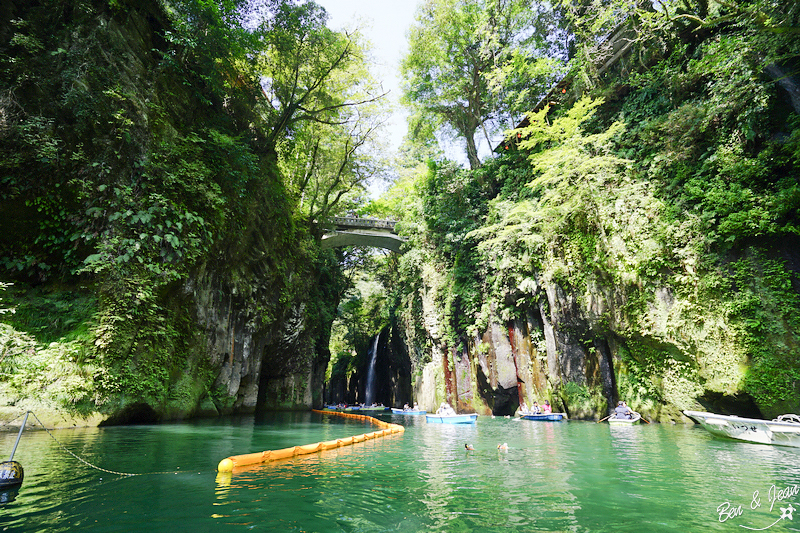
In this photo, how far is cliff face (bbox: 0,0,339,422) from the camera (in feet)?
31.9

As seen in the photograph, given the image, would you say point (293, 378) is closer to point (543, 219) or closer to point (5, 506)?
point (543, 219)

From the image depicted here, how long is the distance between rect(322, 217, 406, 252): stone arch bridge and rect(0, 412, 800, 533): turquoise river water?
2111cm

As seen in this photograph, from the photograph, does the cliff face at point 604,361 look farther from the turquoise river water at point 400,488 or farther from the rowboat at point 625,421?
the turquoise river water at point 400,488

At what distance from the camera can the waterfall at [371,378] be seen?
38397 mm

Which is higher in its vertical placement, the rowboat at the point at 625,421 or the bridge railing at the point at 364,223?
the bridge railing at the point at 364,223

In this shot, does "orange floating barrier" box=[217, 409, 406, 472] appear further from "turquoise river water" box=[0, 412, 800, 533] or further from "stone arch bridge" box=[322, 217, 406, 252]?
"stone arch bridge" box=[322, 217, 406, 252]

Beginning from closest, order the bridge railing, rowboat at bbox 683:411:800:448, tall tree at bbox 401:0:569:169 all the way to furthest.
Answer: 1. rowboat at bbox 683:411:800:448
2. tall tree at bbox 401:0:569:169
3. the bridge railing

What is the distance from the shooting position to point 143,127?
11.7m

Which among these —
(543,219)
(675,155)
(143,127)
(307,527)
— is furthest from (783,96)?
(143,127)

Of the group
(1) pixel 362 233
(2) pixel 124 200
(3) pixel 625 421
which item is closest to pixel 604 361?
(3) pixel 625 421

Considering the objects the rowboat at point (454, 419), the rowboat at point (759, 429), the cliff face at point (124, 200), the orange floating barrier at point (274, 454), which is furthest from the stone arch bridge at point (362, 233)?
the rowboat at point (759, 429)

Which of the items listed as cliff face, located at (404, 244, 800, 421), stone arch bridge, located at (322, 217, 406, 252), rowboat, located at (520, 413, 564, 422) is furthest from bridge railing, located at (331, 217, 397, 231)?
rowboat, located at (520, 413, 564, 422)

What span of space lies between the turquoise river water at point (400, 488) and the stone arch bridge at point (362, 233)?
831 inches

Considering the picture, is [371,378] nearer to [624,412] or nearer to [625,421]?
[624,412]
